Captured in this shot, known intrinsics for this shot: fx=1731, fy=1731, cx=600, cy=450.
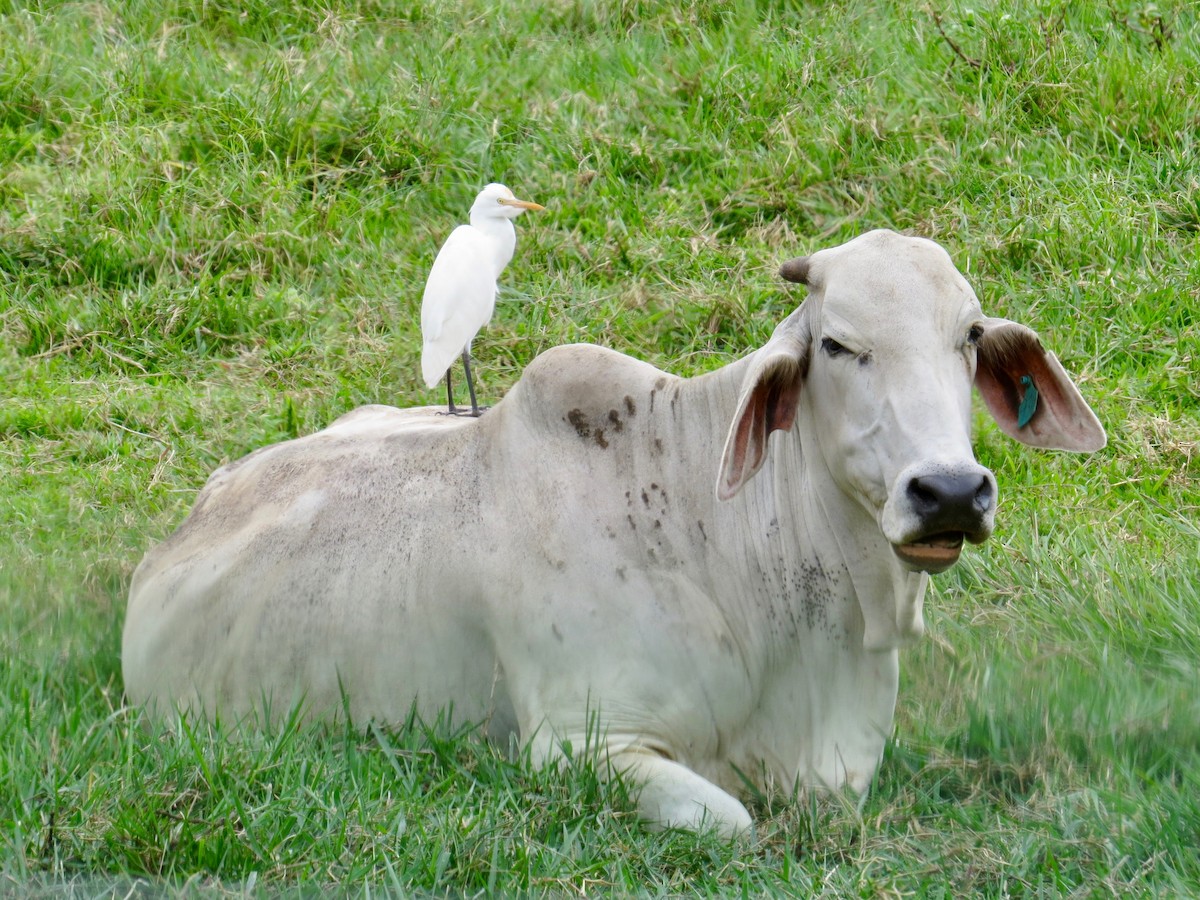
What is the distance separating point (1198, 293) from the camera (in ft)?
20.7

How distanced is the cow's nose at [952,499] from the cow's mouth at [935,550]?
0.20 ft

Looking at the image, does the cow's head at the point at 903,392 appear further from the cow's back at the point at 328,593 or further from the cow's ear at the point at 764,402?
the cow's back at the point at 328,593

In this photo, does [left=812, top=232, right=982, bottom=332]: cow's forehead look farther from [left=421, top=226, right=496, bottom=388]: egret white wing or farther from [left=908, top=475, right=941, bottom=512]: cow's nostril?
[left=421, top=226, right=496, bottom=388]: egret white wing

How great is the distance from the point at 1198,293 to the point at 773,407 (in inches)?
138

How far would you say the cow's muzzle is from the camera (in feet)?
9.44

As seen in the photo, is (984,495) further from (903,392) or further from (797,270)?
(797,270)

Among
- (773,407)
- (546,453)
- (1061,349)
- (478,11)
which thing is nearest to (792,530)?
(773,407)

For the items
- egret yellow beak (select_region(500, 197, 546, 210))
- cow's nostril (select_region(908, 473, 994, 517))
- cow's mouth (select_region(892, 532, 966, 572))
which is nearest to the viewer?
cow's nostril (select_region(908, 473, 994, 517))

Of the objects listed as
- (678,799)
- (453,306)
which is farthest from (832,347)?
(453,306)

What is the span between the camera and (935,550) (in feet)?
9.80

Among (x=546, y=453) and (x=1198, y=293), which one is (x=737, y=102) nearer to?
(x=1198, y=293)

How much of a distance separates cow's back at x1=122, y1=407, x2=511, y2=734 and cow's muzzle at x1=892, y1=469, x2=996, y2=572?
976mm

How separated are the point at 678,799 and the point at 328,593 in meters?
0.91

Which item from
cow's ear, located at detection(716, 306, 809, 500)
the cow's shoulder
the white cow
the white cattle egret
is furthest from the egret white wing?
cow's ear, located at detection(716, 306, 809, 500)
